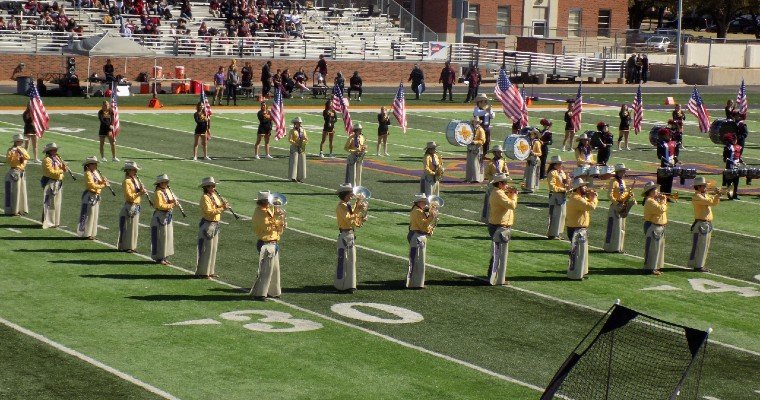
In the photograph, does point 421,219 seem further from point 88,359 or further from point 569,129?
point 569,129

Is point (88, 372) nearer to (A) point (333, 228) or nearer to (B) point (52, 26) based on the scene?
(A) point (333, 228)

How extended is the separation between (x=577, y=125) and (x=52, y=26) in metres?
27.0

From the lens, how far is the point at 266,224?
22281 mm

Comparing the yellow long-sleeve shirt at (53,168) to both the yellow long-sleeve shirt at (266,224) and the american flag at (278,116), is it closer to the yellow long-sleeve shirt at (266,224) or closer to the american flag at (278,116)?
the yellow long-sleeve shirt at (266,224)

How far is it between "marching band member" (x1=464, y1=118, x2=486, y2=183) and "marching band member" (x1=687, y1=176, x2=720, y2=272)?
35.5 ft

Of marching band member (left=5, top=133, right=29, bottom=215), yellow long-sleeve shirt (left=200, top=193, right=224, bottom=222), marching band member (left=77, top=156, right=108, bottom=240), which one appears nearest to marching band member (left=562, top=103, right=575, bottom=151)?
marching band member (left=5, top=133, right=29, bottom=215)

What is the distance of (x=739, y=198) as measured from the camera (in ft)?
120

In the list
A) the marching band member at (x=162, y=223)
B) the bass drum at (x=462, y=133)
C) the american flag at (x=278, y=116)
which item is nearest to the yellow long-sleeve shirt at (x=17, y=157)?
the marching band member at (x=162, y=223)

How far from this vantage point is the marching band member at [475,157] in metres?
36.9

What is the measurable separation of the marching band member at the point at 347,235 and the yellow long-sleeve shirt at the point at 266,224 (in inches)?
45.8

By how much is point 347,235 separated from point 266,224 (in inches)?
59.4

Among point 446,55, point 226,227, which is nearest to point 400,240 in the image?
point 226,227

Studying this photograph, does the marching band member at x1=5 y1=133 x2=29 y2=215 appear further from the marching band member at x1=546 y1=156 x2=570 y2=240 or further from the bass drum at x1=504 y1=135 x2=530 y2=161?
the bass drum at x1=504 y1=135 x2=530 y2=161

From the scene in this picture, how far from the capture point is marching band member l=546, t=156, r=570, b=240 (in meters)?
29.3
